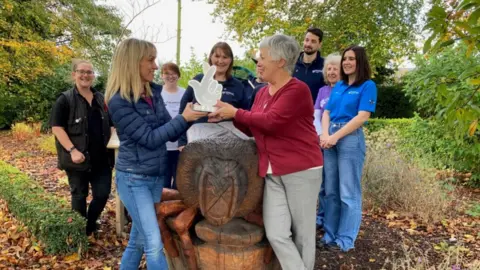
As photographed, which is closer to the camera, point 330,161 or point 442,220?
point 330,161

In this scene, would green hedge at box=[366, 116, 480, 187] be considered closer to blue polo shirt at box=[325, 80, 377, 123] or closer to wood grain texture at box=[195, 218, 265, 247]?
blue polo shirt at box=[325, 80, 377, 123]

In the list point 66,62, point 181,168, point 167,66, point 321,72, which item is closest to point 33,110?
point 66,62

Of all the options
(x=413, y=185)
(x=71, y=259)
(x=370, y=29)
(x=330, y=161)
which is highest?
(x=370, y=29)

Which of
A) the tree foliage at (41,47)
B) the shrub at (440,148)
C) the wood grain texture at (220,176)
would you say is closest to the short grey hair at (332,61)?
the wood grain texture at (220,176)

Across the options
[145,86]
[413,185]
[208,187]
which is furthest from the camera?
[413,185]

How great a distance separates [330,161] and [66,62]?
38.0 feet

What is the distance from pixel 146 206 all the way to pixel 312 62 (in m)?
2.19

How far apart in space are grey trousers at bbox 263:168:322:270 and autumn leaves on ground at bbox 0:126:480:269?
957 mm

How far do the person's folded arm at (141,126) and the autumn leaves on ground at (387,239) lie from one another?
5.36 feet

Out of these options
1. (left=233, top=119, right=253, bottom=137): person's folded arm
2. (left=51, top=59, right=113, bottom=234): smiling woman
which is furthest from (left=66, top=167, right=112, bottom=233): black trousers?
(left=233, top=119, right=253, bottom=137): person's folded arm

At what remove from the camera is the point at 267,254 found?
2.25 metres

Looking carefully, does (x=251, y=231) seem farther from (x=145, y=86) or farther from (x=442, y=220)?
(x=442, y=220)

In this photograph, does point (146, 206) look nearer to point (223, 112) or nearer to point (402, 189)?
point (223, 112)

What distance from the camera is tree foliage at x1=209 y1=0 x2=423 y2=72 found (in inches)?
370
